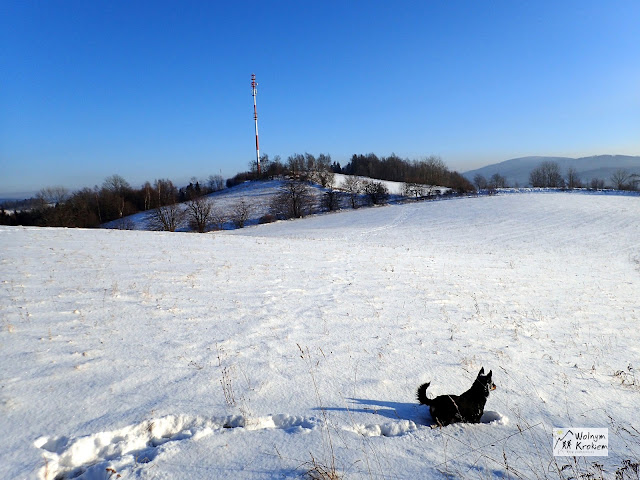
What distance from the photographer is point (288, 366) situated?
5.32m

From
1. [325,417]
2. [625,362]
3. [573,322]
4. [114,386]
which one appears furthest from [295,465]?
[573,322]

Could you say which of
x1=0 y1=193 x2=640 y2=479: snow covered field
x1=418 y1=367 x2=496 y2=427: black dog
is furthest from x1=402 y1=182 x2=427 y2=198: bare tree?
x1=418 y1=367 x2=496 y2=427: black dog

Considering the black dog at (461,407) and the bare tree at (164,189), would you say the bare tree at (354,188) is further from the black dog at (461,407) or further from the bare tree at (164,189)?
the black dog at (461,407)

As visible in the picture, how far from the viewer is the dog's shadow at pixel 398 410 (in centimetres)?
393

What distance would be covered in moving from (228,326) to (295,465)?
4.46 meters

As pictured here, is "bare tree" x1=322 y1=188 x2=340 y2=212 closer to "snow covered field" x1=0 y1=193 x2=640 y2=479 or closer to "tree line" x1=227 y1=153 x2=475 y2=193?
"tree line" x1=227 y1=153 x2=475 y2=193

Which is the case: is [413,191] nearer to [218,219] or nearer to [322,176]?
[322,176]

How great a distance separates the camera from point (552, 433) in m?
3.76

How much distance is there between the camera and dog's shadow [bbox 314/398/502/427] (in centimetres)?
393

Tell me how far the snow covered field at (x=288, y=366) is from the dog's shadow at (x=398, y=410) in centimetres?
3

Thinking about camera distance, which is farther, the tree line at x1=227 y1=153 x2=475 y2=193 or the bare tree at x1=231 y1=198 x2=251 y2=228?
the tree line at x1=227 y1=153 x2=475 y2=193

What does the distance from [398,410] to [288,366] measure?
1931mm

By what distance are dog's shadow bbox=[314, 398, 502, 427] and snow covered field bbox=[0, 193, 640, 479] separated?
0.03 m

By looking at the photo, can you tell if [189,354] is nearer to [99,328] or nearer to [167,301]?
[99,328]
